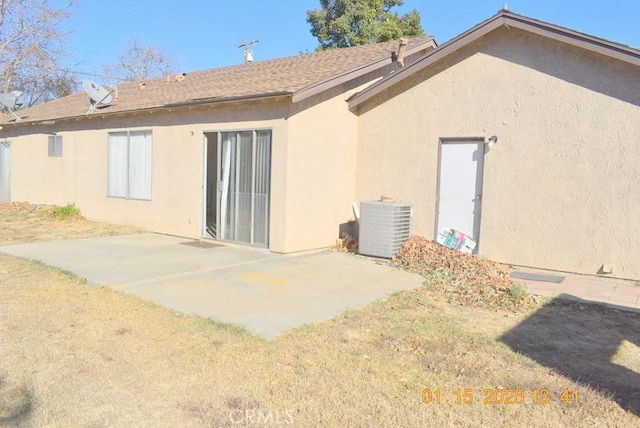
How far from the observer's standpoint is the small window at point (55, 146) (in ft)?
51.9

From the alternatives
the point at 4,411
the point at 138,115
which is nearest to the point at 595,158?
the point at 4,411

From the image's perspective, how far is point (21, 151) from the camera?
17.6 m

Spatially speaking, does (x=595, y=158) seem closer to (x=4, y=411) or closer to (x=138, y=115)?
(x=4, y=411)

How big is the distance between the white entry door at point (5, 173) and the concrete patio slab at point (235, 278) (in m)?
9.96

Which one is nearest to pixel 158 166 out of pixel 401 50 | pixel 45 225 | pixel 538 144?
pixel 45 225

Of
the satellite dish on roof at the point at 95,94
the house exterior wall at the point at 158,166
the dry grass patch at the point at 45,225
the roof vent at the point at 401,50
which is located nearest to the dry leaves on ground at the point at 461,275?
the house exterior wall at the point at 158,166

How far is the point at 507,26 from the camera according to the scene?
8.85m

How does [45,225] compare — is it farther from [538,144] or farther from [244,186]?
[538,144]

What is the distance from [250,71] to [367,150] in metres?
4.65

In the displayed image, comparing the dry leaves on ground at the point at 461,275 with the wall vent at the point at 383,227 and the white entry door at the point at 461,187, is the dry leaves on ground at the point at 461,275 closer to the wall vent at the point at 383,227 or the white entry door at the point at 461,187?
the wall vent at the point at 383,227

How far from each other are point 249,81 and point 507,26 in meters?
5.76

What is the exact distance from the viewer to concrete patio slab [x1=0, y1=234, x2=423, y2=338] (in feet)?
19.7

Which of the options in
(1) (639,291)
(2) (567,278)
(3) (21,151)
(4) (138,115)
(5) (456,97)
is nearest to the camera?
(1) (639,291)

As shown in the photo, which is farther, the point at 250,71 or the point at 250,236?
the point at 250,71
